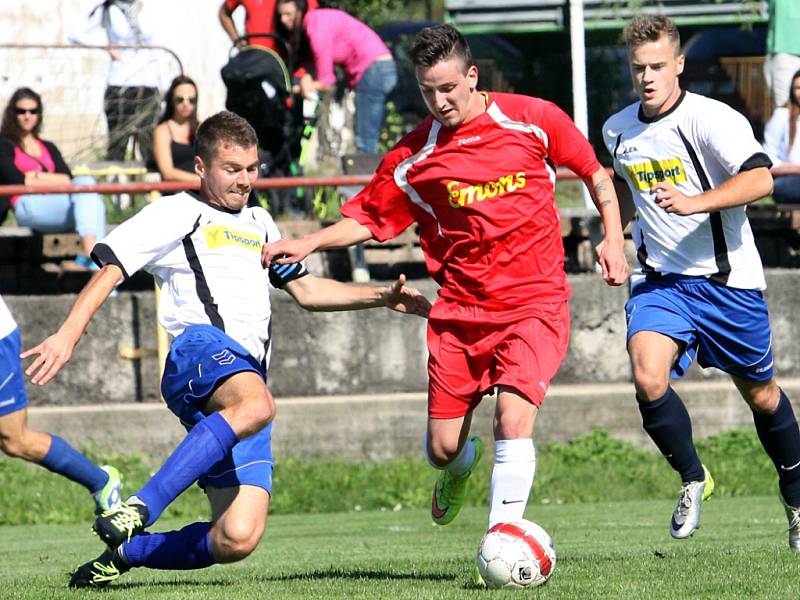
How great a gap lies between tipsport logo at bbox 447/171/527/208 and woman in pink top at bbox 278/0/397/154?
6.47m

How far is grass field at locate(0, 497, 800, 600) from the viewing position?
582 cm

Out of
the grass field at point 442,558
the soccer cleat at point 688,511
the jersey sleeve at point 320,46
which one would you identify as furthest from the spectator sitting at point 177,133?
the soccer cleat at point 688,511

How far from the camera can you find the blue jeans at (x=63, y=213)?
12.1m

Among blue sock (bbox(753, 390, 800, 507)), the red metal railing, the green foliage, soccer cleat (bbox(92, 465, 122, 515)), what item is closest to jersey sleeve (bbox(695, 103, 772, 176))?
blue sock (bbox(753, 390, 800, 507))

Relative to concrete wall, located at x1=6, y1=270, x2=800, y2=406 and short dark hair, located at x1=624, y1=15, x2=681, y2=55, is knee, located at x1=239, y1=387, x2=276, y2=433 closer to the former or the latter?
short dark hair, located at x1=624, y1=15, x2=681, y2=55

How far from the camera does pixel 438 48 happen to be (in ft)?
20.9

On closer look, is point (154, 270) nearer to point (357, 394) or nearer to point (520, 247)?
point (520, 247)

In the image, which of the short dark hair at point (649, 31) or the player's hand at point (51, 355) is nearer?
the player's hand at point (51, 355)

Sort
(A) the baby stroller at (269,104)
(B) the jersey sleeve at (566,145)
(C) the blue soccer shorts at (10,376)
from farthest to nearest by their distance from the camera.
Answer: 1. (A) the baby stroller at (269,104)
2. (C) the blue soccer shorts at (10,376)
3. (B) the jersey sleeve at (566,145)

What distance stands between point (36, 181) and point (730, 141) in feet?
22.7

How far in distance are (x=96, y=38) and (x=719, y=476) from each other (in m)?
7.26

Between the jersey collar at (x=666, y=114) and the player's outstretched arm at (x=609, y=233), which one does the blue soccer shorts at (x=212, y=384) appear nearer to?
the player's outstretched arm at (x=609, y=233)

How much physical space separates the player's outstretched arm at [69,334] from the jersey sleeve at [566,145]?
2.01 metres

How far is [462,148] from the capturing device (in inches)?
262
